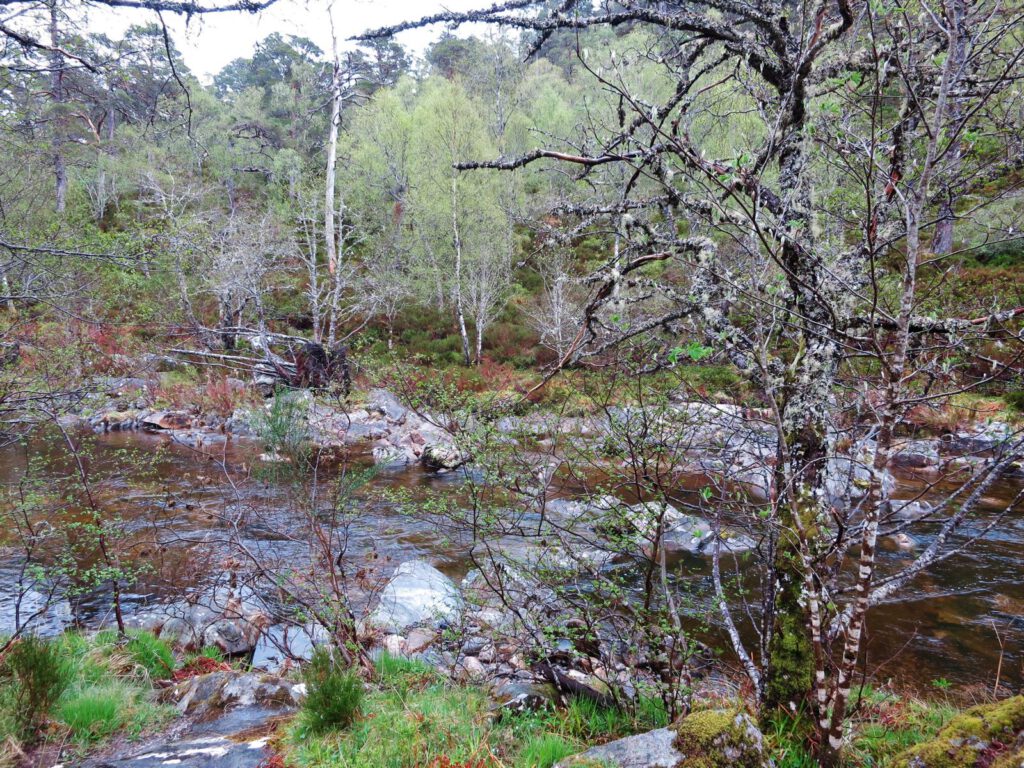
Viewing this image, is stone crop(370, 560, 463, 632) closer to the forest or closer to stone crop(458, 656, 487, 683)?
the forest

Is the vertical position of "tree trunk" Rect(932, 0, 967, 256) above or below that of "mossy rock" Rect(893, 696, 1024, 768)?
above

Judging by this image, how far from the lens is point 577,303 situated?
2033 centimetres

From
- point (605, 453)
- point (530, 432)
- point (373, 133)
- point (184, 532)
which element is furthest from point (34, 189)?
point (373, 133)

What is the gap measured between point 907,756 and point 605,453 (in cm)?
194

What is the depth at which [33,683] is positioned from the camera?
11.0 feet

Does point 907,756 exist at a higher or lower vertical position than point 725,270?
lower

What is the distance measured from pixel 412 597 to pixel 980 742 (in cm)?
577

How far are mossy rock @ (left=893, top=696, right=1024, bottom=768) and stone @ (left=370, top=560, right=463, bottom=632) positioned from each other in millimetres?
4561

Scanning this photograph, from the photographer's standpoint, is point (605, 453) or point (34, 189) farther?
point (34, 189)

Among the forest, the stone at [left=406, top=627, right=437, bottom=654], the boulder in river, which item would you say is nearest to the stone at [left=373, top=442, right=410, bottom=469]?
the forest

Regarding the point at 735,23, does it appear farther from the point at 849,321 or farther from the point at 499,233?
the point at 499,233

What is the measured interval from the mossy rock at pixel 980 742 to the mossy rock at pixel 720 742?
0.52 meters

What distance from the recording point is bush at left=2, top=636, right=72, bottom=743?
10.6 feet

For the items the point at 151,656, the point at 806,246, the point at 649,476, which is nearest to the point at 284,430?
the point at 151,656
